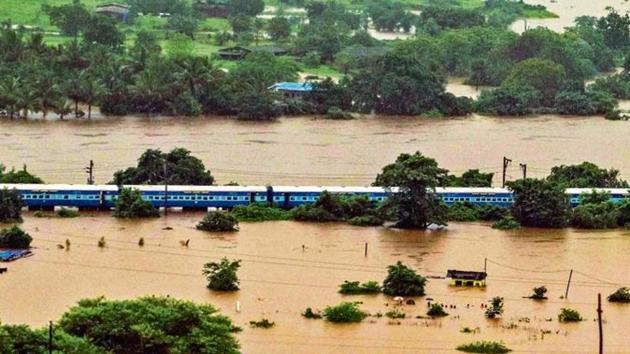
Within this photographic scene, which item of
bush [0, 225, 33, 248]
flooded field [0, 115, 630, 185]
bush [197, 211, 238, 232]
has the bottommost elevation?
bush [0, 225, 33, 248]

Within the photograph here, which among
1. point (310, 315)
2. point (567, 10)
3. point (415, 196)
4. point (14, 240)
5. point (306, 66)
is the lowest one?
point (310, 315)

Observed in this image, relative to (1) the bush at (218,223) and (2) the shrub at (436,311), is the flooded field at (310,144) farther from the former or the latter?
(2) the shrub at (436,311)

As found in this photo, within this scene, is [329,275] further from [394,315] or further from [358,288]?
[394,315]

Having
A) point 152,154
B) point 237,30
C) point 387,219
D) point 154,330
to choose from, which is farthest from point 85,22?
point 154,330

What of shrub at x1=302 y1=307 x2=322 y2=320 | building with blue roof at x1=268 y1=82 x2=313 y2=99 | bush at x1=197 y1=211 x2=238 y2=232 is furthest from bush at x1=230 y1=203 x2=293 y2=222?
building with blue roof at x1=268 y1=82 x2=313 y2=99

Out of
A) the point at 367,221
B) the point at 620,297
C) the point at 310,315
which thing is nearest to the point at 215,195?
the point at 367,221

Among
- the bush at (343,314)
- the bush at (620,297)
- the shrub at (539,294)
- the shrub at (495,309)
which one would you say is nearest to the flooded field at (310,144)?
the shrub at (539,294)

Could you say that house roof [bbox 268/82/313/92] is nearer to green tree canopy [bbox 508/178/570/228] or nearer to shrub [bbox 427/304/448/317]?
green tree canopy [bbox 508/178/570/228]
